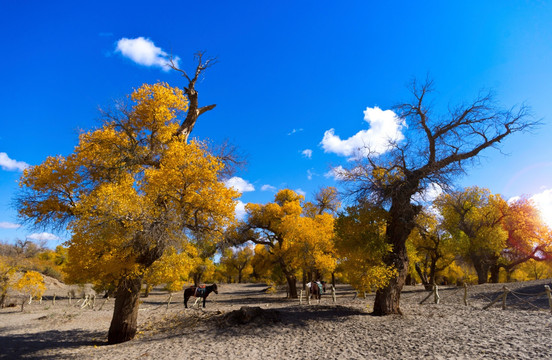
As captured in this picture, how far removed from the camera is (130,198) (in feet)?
31.6

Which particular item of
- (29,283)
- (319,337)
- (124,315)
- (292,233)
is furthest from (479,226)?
(29,283)

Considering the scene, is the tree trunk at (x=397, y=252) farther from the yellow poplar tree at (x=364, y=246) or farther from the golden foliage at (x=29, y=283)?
the golden foliage at (x=29, y=283)

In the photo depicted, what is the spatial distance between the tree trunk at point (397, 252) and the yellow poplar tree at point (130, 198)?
24.3ft

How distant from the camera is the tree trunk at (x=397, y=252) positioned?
39.5 feet

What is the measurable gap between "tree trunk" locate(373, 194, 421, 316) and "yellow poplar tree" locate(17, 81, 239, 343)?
292 inches

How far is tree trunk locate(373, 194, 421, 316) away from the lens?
12.1m

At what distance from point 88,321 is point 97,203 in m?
12.7

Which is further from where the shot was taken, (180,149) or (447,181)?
(447,181)

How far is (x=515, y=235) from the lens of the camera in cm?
2905

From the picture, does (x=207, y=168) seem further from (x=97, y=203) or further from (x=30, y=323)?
(x=30, y=323)

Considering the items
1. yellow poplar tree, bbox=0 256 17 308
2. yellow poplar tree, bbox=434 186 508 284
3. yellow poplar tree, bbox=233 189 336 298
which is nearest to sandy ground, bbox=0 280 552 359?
yellow poplar tree, bbox=233 189 336 298

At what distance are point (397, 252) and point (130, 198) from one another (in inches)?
445

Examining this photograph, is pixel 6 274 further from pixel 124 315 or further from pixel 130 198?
pixel 130 198

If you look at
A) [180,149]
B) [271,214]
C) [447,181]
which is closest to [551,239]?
[447,181]
